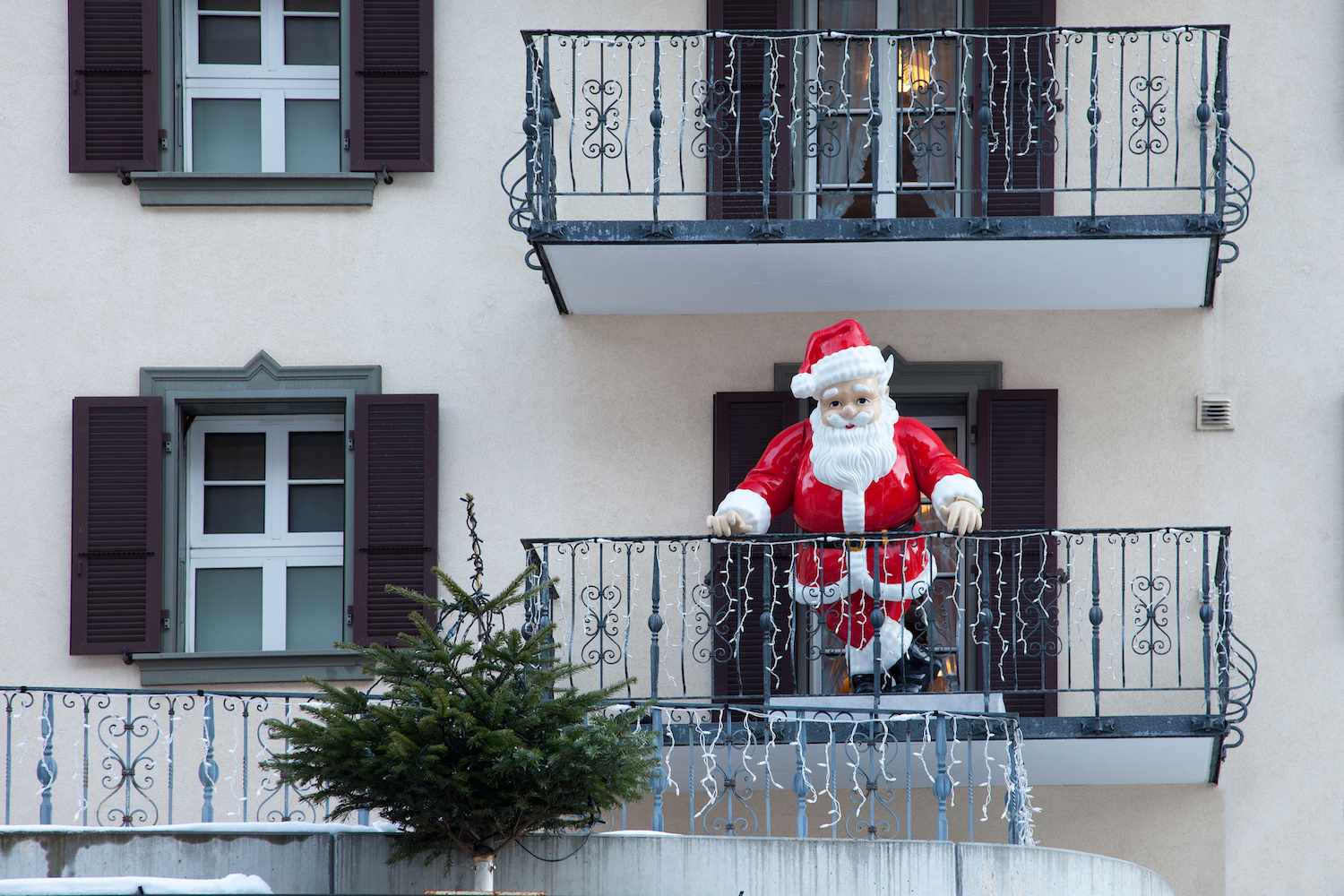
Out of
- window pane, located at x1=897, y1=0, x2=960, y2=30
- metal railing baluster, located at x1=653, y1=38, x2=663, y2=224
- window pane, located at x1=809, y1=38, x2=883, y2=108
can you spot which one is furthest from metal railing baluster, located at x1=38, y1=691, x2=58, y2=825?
window pane, located at x1=897, y1=0, x2=960, y2=30

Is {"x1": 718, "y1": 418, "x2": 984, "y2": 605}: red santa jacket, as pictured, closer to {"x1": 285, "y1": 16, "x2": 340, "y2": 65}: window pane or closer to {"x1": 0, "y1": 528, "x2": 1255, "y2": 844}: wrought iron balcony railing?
{"x1": 0, "y1": 528, "x2": 1255, "y2": 844}: wrought iron balcony railing

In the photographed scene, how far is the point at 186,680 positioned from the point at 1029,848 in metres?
4.84

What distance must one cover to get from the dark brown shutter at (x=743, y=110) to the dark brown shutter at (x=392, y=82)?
1555 mm

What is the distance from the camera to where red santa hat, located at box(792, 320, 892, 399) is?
39.5 ft

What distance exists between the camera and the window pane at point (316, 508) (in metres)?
13.6

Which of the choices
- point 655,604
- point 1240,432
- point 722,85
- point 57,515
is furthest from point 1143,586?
point 57,515

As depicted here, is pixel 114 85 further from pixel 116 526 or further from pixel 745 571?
pixel 745 571

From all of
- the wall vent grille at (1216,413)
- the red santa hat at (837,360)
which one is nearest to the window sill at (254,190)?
the red santa hat at (837,360)

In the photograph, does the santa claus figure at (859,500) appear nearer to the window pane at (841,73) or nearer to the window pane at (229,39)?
Result: the window pane at (841,73)

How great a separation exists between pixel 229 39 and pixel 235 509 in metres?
2.61

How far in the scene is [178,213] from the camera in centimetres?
1348

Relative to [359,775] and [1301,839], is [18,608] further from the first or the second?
[1301,839]

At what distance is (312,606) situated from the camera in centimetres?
1354

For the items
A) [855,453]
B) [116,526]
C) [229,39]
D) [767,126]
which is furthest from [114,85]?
[855,453]
